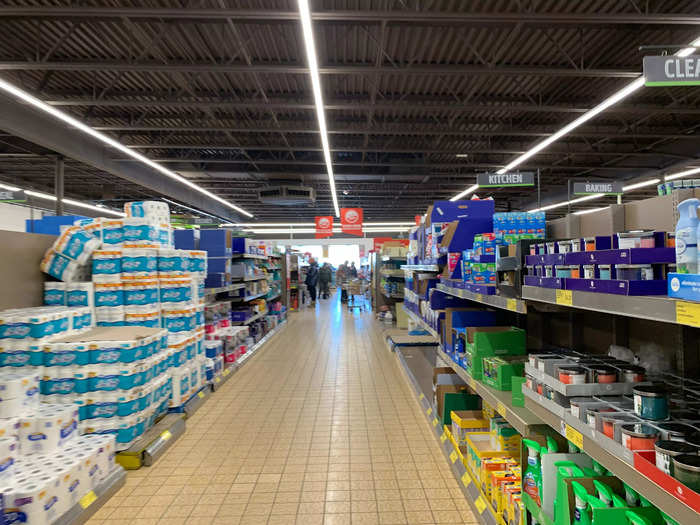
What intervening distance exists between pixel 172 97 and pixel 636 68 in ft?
28.8

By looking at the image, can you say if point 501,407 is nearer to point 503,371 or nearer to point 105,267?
point 503,371

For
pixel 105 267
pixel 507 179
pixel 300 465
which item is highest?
pixel 507 179

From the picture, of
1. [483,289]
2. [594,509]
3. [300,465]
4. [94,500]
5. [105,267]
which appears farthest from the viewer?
[105,267]

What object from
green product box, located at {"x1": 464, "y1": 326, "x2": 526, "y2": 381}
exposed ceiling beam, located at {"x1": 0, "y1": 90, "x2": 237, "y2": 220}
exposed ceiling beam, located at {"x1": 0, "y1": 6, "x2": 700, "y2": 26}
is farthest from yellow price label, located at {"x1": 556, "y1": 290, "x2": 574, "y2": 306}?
exposed ceiling beam, located at {"x1": 0, "y1": 90, "x2": 237, "y2": 220}

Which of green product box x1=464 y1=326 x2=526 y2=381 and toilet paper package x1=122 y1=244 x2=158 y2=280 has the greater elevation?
toilet paper package x1=122 y1=244 x2=158 y2=280

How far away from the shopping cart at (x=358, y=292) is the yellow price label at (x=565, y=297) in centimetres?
1346

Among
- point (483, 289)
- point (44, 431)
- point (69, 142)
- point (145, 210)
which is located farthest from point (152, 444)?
point (69, 142)

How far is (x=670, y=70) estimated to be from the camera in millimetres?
4738

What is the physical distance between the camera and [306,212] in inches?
956

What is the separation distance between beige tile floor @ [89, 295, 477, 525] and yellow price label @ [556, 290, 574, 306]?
5.68 feet

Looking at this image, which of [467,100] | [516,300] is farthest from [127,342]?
[467,100]

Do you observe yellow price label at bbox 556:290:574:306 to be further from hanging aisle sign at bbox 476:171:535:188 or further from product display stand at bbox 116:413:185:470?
hanging aisle sign at bbox 476:171:535:188

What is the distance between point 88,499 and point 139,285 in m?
1.85

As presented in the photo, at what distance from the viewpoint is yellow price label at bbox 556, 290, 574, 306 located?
4.92 ft
